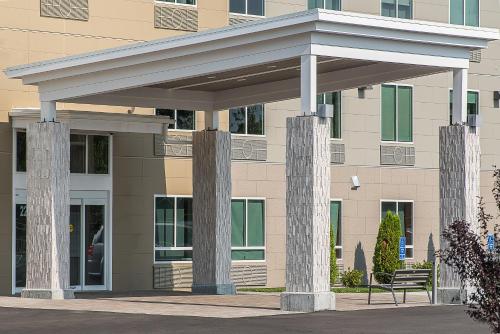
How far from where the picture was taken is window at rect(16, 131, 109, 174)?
30.5 meters

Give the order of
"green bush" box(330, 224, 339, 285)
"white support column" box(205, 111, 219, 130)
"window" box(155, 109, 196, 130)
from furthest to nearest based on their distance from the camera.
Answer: "green bush" box(330, 224, 339, 285)
"window" box(155, 109, 196, 130)
"white support column" box(205, 111, 219, 130)

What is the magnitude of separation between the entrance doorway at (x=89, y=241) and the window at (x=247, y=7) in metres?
6.20

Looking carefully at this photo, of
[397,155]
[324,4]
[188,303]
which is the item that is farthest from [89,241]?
[397,155]

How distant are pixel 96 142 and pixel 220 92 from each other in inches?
131

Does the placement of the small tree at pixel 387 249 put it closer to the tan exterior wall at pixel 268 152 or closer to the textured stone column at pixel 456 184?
the tan exterior wall at pixel 268 152

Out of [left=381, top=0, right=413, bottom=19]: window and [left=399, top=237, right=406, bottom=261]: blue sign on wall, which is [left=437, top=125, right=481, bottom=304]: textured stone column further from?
[left=381, top=0, right=413, bottom=19]: window

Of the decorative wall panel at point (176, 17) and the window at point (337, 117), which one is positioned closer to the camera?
the decorative wall panel at point (176, 17)

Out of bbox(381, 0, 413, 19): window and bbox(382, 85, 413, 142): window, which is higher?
bbox(381, 0, 413, 19): window

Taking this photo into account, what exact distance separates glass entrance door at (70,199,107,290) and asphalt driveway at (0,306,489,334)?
7719 millimetres

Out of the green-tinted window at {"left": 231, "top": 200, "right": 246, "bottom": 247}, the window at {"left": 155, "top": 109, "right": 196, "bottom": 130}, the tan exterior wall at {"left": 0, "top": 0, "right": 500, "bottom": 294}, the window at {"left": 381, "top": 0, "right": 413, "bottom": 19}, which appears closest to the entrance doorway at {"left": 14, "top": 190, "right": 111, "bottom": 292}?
the tan exterior wall at {"left": 0, "top": 0, "right": 500, "bottom": 294}

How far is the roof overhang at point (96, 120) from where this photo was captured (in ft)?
93.8

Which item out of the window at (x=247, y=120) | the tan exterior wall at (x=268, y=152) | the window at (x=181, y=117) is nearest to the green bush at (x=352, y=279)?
the tan exterior wall at (x=268, y=152)

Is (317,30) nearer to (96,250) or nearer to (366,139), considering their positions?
(96,250)

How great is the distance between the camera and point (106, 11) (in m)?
30.8
